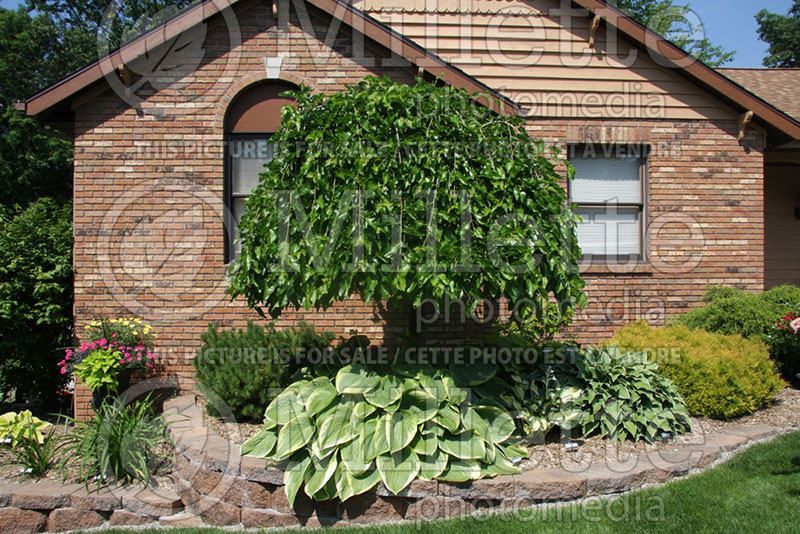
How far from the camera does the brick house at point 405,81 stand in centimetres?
669

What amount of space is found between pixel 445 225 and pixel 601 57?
4.93m

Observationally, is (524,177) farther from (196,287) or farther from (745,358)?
(196,287)

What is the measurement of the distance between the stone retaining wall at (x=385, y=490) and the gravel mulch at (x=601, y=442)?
0.15 meters

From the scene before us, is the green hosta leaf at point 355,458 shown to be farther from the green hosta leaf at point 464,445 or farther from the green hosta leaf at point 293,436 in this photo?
the green hosta leaf at point 464,445

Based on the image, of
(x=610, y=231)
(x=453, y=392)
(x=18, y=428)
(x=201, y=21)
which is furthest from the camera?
(x=610, y=231)

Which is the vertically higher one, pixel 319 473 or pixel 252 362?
pixel 252 362

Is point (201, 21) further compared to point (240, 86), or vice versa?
point (240, 86)

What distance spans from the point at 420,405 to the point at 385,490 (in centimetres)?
73

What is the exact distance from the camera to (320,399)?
4609 millimetres

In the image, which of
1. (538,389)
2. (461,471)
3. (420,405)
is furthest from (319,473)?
(538,389)

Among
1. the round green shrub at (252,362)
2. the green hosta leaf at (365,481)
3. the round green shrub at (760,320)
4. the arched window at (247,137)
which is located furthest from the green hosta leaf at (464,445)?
the round green shrub at (760,320)

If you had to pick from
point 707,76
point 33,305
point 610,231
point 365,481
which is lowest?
point 365,481

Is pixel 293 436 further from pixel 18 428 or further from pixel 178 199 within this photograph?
pixel 178 199

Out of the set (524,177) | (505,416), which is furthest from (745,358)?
(524,177)
